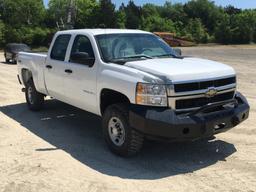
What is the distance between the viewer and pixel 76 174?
6.03 m

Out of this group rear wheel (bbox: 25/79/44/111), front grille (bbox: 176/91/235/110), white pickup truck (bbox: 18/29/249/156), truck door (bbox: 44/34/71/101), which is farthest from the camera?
rear wheel (bbox: 25/79/44/111)

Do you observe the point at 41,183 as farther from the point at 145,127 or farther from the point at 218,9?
the point at 218,9

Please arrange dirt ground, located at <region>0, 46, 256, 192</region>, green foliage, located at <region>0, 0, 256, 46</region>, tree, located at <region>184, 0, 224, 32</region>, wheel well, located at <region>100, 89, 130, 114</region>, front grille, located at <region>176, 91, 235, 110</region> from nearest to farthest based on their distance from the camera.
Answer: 1. dirt ground, located at <region>0, 46, 256, 192</region>
2. front grille, located at <region>176, 91, 235, 110</region>
3. wheel well, located at <region>100, 89, 130, 114</region>
4. green foliage, located at <region>0, 0, 256, 46</region>
5. tree, located at <region>184, 0, 224, 32</region>

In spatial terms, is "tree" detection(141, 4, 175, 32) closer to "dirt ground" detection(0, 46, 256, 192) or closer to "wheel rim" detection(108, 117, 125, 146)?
"dirt ground" detection(0, 46, 256, 192)

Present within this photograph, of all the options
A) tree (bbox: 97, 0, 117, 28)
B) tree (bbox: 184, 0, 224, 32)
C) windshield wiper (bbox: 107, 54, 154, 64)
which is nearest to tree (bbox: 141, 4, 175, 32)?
tree (bbox: 97, 0, 117, 28)

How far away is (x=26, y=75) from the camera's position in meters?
10.4

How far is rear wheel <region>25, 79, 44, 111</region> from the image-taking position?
1005 cm

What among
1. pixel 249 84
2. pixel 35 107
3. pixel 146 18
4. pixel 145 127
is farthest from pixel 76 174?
pixel 146 18

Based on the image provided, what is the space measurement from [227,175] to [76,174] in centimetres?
202

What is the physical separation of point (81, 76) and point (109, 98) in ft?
2.57

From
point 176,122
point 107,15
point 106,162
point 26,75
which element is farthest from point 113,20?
point 176,122

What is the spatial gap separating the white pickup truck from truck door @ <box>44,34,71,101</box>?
0.03 metres

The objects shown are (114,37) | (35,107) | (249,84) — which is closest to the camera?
(114,37)

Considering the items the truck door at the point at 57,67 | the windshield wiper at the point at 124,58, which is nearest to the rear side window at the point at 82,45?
the truck door at the point at 57,67
